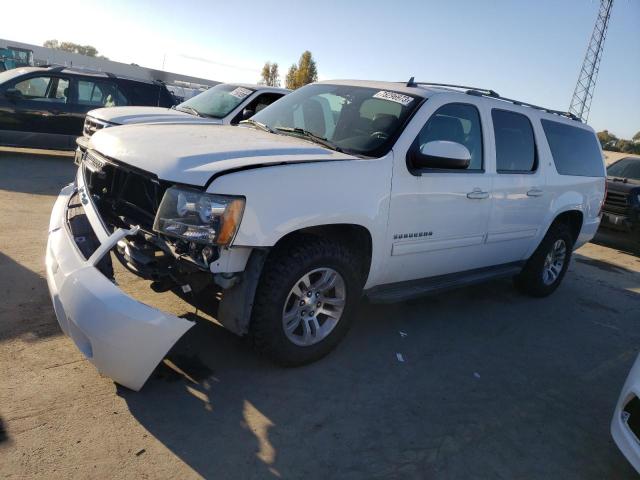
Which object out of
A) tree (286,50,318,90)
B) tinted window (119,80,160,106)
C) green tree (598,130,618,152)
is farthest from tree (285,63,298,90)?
tinted window (119,80,160,106)

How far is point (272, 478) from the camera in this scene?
2412mm

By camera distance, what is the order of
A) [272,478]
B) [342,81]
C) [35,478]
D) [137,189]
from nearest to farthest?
1. [35,478]
2. [272,478]
3. [137,189]
4. [342,81]

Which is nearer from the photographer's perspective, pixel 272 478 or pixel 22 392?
pixel 272 478

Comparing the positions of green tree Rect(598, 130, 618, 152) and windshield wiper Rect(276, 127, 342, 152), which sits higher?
green tree Rect(598, 130, 618, 152)

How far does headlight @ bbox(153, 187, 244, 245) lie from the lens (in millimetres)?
2695

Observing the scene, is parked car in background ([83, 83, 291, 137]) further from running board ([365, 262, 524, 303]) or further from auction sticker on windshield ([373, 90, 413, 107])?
running board ([365, 262, 524, 303])

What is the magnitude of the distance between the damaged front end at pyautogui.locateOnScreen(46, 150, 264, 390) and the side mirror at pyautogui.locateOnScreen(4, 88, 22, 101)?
7.67 metres

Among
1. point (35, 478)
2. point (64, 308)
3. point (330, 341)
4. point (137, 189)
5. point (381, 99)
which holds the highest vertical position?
point (381, 99)

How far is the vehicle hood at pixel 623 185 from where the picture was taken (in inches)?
359

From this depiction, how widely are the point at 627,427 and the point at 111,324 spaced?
271 cm

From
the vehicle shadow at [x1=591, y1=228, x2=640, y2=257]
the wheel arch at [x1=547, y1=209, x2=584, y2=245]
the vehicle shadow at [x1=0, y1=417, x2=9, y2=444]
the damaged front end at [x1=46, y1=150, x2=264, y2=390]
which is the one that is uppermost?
the wheel arch at [x1=547, y1=209, x2=584, y2=245]

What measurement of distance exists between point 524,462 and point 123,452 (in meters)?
2.13

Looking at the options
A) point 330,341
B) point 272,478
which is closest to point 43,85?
point 330,341

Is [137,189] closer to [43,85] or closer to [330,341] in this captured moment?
[330,341]
